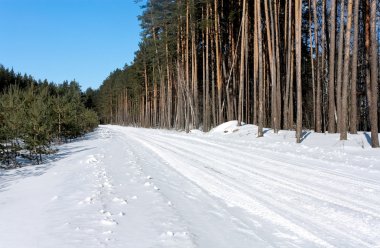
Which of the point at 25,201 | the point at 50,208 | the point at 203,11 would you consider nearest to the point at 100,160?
the point at 25,201

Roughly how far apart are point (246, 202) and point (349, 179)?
3500mm

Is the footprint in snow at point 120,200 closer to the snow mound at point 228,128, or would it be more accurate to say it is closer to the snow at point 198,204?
the snow at point 198,204

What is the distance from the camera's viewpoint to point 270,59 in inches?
926

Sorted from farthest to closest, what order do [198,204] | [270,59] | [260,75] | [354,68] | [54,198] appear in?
[270,59]
[260,75]
[354,68]
[54,198]
[198,204]

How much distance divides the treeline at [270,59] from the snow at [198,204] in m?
6.68

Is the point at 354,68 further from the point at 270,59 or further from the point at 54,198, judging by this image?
the point at 54,198

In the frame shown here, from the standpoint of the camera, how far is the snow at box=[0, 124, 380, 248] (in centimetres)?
484

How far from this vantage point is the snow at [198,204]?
190 inches

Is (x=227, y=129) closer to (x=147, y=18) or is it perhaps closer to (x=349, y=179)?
(x=349, y=179)

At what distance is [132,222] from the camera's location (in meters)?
5.44

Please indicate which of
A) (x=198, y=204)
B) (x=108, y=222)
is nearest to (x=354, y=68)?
(x=198, y=204)

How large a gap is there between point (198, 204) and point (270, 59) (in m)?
18.5

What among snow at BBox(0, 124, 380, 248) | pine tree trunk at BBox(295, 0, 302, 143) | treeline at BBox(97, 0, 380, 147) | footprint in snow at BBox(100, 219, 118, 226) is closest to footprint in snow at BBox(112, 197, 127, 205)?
snow at BBox(0, 124, 380, 248)

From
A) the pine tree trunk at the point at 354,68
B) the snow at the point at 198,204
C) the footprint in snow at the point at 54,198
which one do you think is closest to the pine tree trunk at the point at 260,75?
the pine tree trunk at the point at 354,68
